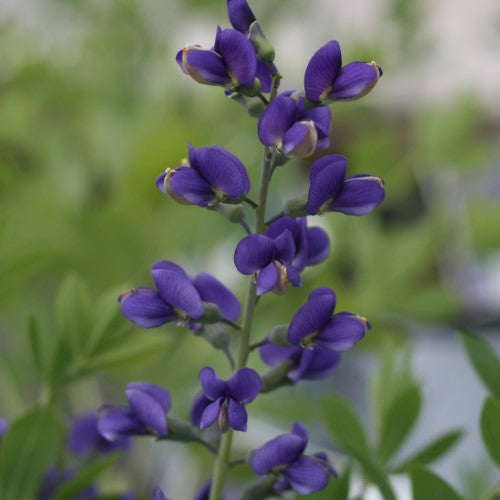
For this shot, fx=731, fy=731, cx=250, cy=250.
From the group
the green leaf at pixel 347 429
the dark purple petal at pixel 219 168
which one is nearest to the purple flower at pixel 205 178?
the dark purple petal at pixel 219 168

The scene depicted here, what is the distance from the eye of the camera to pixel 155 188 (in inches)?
25.7

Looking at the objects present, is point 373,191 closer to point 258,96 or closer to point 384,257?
point 258,96

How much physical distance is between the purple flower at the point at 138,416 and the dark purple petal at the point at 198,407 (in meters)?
0.01

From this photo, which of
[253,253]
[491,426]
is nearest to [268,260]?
[253,253]

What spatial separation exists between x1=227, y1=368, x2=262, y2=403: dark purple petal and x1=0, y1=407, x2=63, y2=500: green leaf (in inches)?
4.0

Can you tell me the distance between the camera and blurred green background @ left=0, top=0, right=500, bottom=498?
602 mm

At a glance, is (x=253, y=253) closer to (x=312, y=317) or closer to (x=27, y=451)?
(x=312, y=317)

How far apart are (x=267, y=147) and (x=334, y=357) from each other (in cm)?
8

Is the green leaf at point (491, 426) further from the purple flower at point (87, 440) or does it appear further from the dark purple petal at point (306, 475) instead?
the purple flower at point (87, 440)

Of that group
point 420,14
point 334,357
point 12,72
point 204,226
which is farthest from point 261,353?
point 420,14

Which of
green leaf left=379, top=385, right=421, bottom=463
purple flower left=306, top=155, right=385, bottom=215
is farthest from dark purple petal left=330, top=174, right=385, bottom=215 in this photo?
green leaf left=379, top=385, right=421, bottom=463

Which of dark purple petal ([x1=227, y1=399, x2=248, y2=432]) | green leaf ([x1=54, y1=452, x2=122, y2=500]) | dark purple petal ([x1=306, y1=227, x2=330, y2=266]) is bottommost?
green leaf ([x1=54, y1=452, x2=122, y2=500])

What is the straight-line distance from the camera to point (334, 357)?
0.90 ft

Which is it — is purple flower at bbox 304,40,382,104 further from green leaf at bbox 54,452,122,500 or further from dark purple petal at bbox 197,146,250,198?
green leaf at bbox 54,452,122,500
